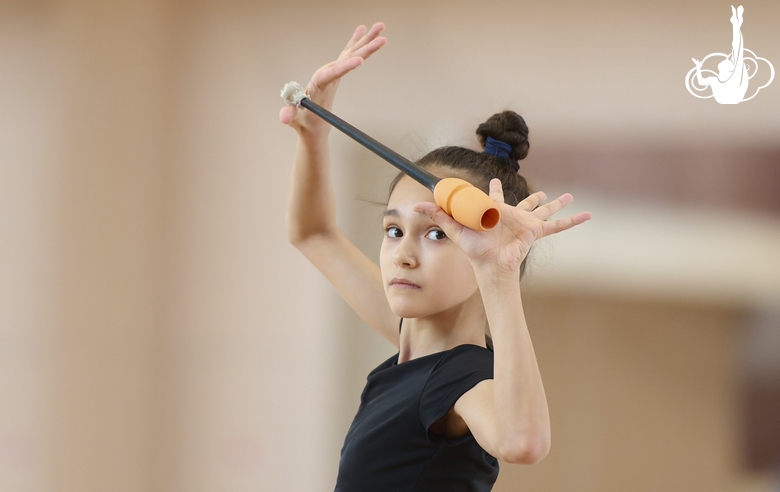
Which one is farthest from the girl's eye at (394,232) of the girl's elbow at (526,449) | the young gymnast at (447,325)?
the girl's elbow at (526,449)

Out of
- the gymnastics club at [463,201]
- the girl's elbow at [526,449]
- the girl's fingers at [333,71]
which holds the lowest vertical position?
the girl's elbow at [526,449]

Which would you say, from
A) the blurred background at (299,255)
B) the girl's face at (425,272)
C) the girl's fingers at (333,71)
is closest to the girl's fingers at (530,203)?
the girl's face at (425,272)

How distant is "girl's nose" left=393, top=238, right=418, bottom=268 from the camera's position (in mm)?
628

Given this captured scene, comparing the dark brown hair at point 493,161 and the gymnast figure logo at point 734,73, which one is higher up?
the gymnast figure logo at point 734,73

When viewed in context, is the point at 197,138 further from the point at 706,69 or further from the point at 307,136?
the point at 706,69

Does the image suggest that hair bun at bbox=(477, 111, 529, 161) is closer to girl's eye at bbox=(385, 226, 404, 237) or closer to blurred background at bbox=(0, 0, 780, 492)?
girl's eye at bbox=(385, 226, 404, 237)

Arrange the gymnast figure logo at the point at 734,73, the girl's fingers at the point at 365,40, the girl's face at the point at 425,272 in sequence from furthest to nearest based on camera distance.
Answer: the gymnast figure logo at the point at 734,73, the girl's fingers at the point at 365,40, the girl's face at the point at 425,272

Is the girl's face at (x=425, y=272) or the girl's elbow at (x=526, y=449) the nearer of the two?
the girl's elbow at (x=526, y=449)

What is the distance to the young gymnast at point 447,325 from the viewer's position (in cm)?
46

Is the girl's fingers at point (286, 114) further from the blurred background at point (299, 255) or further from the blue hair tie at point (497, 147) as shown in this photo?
the blurred background at point (299, 255)

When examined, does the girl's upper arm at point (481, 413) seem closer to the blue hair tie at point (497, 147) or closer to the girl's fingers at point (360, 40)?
the blue hair tie at point (497, 147)

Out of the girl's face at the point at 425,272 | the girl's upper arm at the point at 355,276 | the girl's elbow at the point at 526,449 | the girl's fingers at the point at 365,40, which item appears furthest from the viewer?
the girl's upper arm at the point at 355,276

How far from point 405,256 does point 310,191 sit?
0.24 m

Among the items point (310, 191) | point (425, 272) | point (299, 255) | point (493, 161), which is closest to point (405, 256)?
point (425, 272)
